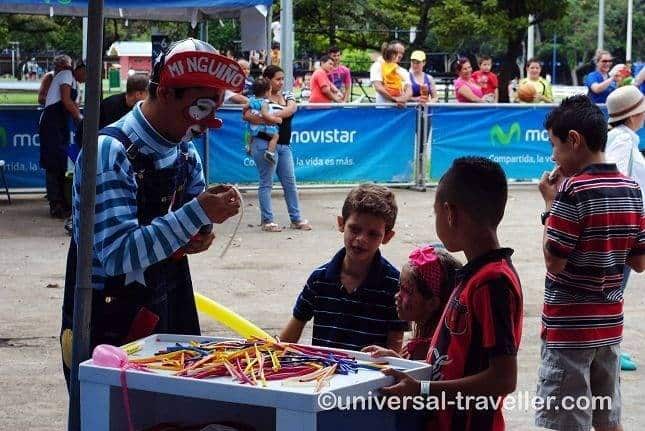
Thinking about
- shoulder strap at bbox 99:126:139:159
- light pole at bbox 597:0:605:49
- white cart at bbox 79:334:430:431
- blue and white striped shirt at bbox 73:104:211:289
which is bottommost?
white cart at bbox 79:334:430:431

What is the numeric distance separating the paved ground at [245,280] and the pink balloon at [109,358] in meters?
3.00

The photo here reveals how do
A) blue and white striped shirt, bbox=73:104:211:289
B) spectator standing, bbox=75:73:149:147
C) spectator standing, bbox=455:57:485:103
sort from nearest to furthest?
blue and white striped shirt, bbox=73:104:211:289 → spectator standing, bbox=75:73:149:147 → spectator standing, bbox=455:57:485:103

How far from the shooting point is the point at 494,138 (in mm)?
15250

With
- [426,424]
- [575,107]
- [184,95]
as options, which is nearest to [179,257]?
[184,95]

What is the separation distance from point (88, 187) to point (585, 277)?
218 centimetres

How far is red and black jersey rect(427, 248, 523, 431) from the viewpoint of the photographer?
2947 mm

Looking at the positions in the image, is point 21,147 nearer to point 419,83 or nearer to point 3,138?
point 3,138

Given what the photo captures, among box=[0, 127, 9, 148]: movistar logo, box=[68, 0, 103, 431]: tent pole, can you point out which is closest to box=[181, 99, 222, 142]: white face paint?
box=[68, 0, 103, 431]: tent pole

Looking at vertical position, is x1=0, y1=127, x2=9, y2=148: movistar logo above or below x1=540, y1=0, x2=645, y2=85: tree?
below

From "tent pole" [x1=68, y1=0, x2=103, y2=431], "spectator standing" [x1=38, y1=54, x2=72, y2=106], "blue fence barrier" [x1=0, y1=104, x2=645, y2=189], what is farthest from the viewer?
"blue fence barrier" [x1=0, y1=104, x2=645, y2=189]

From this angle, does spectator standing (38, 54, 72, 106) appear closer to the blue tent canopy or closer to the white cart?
the blue tent canopy

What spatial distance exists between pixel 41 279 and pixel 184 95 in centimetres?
640

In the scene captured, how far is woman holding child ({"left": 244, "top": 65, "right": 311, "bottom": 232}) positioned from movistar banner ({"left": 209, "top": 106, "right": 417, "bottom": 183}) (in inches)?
81.6

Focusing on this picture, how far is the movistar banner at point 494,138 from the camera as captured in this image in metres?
14.9
